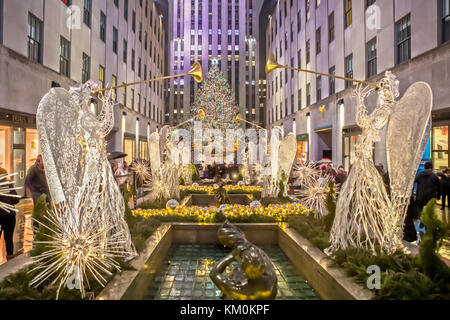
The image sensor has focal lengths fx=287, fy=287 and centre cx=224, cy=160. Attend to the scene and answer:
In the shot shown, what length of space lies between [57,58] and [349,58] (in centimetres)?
1472

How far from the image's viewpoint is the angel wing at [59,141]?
2.61 m

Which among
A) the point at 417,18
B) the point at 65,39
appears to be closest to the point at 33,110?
the point at 65,39

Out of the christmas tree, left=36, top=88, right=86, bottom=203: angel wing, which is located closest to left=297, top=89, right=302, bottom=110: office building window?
the christmas tree

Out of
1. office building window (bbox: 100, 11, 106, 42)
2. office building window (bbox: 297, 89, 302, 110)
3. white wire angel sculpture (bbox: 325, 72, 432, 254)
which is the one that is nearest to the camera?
white wire angel sculpture (bbox: 325, 72, 432, 254)

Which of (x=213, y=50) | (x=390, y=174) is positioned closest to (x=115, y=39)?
(x=390, y=174)

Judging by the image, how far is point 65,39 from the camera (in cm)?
1331

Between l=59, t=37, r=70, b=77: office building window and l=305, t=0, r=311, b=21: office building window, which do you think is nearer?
l=59, t=37, r=70, b=77: office building window

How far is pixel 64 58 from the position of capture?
1338cm

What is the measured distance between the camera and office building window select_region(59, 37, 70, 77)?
43.1 feet

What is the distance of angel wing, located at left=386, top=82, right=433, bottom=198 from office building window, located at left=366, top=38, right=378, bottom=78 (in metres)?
11.1

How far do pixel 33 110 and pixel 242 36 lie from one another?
4596 cm

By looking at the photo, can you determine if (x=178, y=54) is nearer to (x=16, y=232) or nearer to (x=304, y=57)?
(x=304, y=57)

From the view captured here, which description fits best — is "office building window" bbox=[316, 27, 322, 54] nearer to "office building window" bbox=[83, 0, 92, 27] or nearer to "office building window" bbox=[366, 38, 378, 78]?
"office building window" bbox=[366, 38, 378, 78]

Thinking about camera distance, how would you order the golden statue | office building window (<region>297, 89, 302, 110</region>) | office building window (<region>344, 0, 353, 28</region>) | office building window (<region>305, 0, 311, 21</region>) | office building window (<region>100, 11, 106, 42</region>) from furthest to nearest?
office building window (<region>297, 89, 302, 110</region>) < office building window (<region>305, 0, 311, 21</region>) < office building window (<region>100, 11, 106, 42</region>) < office building window (<region>344, 0, 353, 28</region>) < the golden statue
